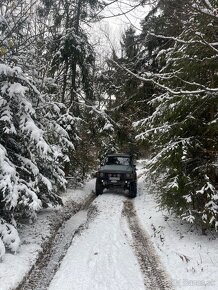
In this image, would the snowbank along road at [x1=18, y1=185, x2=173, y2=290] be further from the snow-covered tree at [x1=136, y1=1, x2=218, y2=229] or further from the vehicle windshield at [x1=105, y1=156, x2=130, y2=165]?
the vehicle windshield at [x1=105, y1=156, x2=130, y2=165]

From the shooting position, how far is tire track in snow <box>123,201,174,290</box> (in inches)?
262

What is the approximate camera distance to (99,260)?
25.4 feet

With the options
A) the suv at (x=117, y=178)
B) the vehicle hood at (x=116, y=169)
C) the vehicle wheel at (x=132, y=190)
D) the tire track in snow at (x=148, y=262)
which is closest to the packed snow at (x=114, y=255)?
the tire track in snow at (x=148, y=262)

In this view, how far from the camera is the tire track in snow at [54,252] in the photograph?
265 inches

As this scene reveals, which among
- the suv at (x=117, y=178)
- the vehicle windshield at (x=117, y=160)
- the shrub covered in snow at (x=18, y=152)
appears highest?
the shrub covered in snow at (x=18, y=152)

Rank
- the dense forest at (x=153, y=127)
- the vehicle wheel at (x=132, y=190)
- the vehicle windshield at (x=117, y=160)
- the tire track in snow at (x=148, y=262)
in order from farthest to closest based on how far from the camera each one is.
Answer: the vehicle windshield at (x=117, y=160) → the vehicle wheel at (x=132, y=190) → the dense forest at (x=153, y=127) → the tire track in snow at (x=148, y=262)

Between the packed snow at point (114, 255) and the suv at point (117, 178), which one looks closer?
the packed snow at point (114, 255)

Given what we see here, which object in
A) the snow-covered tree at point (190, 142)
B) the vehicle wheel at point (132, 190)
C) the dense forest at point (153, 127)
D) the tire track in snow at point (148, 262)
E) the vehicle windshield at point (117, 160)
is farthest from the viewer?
the vehicle windshield at point (117, 160)

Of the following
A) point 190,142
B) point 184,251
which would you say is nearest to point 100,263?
point 184,251

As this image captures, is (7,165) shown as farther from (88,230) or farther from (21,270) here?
(88,230)

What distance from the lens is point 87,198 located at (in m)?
16.7

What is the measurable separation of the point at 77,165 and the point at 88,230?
8796 mm

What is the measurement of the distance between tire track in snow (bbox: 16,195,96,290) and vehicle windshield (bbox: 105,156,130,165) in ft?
16.2

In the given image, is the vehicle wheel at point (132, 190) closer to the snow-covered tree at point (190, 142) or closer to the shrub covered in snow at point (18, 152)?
the snow-covered tree at point (190, 142)
